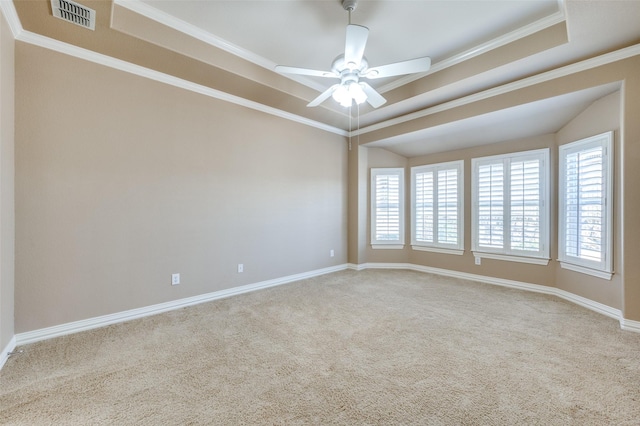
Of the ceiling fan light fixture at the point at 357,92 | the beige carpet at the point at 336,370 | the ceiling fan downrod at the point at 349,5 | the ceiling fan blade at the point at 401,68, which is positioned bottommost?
the beige carpet at the point at 336,370

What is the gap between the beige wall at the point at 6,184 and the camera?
6.84 ft

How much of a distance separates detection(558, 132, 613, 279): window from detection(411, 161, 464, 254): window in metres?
1.40

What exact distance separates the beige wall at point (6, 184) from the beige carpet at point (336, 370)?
38 centimetres

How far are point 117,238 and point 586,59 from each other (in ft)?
17.2

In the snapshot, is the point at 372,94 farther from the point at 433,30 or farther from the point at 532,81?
the point at 532,81

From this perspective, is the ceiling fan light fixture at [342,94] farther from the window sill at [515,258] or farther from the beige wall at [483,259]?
the window sill at [515,258]

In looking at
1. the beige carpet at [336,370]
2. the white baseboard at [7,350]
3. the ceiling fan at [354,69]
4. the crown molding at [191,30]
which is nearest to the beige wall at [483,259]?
the beige carpet at [336,370]

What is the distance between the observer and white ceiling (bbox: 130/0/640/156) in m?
2.46

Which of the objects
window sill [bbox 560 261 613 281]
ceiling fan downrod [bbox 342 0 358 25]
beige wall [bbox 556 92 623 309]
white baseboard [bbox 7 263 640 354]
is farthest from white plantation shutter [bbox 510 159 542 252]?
ceiling fan downrod [bbox 342 0 358 25]

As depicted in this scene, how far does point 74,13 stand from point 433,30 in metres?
3.35

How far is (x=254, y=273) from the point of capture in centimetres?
403

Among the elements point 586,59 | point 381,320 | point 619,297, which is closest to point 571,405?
point 381,320

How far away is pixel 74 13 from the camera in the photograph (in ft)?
7.51

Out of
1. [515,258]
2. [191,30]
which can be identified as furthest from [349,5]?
[515,258]
